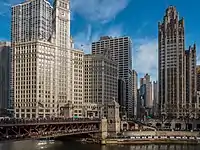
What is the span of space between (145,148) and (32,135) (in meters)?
55.7

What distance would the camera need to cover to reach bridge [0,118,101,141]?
260ft

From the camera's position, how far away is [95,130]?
5551 inches

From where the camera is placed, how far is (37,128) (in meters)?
94.5

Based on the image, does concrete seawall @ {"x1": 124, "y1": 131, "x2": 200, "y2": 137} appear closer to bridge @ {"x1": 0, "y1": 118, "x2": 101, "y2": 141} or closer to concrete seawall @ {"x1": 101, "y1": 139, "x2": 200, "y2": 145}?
concrete seawall @ {"x1": 101, "y1": 139, "x2": 200, "y2": 145}

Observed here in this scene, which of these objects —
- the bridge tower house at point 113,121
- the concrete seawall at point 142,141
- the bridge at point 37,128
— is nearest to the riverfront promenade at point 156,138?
the concrete seawall at point 142,141

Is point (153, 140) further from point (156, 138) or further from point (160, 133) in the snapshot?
point (160, 133)

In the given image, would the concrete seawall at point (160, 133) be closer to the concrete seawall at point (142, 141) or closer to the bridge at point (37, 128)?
the concrete seawall at point (142, 141)

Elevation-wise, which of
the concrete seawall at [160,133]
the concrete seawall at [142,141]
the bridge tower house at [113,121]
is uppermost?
the bridge tower house at [113,121]

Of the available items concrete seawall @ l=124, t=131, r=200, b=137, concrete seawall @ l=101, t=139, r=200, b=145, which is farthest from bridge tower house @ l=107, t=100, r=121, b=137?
concrete seawall @ l=101, t=139, r=200, b=145

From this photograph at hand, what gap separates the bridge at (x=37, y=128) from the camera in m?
79.3

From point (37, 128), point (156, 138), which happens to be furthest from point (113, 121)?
point (37, 128)

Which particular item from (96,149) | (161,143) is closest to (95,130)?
(96,149)

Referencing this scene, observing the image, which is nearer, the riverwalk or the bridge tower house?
the riverwalk

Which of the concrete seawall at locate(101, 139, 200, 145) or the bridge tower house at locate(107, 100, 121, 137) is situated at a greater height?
the bridge tower house at locate(107, 100, 121, 137)
